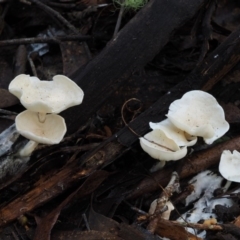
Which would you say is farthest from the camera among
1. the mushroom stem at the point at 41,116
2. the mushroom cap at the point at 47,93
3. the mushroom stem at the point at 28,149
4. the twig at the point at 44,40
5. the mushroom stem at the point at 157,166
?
the twig at the point at 44,40

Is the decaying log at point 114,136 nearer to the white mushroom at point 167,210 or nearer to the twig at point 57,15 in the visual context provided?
the white mushroom at point 167,210

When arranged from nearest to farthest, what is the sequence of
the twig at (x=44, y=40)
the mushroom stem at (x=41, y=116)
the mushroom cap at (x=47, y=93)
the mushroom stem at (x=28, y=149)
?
the mushroom cap at (x=47, y=93)
the mushroom stem at (x=41, y=116)
the mushroom stem at (x=28, y=149)
the twig at (x=44, y=40)

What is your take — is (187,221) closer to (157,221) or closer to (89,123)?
(157,221)

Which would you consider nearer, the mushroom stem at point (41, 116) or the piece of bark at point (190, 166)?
the mushroom stem at point (41, 116)

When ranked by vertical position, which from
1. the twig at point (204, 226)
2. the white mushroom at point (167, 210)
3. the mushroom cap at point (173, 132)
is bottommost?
the white mushroom at point (167, 210)

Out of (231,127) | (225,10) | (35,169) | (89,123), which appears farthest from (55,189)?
(225,10)

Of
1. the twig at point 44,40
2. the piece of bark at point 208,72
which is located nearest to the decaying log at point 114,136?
the piece of bark at point 208,72

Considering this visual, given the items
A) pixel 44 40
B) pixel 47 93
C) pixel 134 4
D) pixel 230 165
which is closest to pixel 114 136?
pixel 47 93
